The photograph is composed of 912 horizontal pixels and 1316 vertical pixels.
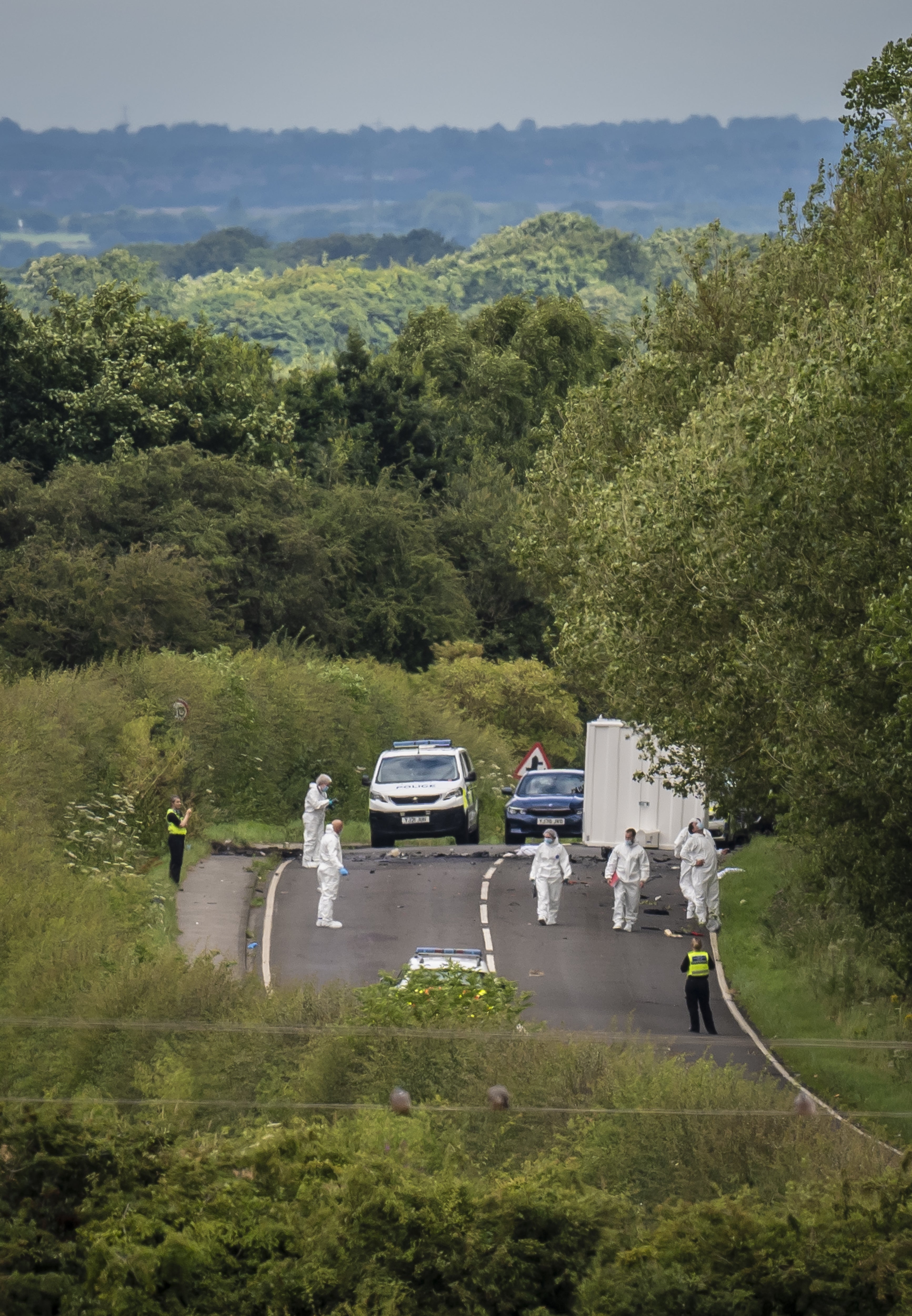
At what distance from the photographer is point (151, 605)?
3581 cm

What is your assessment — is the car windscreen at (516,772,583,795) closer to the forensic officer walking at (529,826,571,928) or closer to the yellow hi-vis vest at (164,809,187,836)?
the forensic officer walking at (529,826,571,928)

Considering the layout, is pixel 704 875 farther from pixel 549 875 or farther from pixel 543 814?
pixel 543 814

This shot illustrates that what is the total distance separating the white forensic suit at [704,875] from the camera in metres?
21.8

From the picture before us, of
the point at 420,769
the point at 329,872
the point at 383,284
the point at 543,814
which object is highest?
the point at 383,284

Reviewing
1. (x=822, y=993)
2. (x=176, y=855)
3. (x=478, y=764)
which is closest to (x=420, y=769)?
(x=176, y=855)

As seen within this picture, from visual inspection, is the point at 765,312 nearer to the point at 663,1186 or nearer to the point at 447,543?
the point at 663,1186

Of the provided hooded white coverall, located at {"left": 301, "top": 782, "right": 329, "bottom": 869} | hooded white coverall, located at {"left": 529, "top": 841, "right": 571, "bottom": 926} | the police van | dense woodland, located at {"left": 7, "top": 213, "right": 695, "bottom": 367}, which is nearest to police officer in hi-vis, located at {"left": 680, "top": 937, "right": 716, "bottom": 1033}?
hooded white coverall, located at {"left": 529, "top": 841, "right": 571, "bottom": 926}

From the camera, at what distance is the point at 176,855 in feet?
76.1

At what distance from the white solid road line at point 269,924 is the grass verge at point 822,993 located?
6033 millimetres

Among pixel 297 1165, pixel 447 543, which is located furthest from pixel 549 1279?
pixel 447 543

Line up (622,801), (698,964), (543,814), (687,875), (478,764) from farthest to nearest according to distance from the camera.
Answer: (478,764) → (543,814) → (622,801) → (687,875) → (698,964)

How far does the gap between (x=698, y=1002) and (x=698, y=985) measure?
0.39 m

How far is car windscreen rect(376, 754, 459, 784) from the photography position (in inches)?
1128

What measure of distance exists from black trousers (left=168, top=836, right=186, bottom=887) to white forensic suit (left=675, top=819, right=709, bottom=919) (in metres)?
7.63
